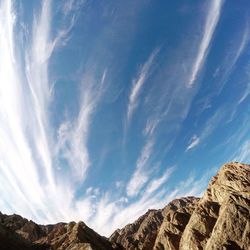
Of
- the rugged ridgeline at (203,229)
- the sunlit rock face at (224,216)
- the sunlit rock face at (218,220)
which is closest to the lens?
the sunlit rock face at (224,216)

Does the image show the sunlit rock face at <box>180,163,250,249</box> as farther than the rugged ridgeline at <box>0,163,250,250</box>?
No

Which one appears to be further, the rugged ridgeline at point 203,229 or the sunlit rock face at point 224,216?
the rugged ridgeline at point 203,229

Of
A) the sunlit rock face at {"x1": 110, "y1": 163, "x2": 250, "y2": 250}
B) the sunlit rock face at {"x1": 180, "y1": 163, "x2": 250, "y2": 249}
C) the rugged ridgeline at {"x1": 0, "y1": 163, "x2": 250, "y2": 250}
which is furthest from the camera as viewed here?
the sunlit rock face at {"x1": 110, "y1": 163, "x2": 250, "y2": 250}

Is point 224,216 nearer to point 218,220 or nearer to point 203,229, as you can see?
point 218,220

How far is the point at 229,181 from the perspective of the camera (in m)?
86.9

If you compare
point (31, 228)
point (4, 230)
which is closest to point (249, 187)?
point (4, 230)

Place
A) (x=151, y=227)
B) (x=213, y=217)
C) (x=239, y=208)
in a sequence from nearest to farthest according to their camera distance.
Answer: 1. (x=239, y=208)
2. (x=213, y=217)
3. (x=151, y=227)

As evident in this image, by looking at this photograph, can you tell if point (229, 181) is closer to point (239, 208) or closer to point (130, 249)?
point (239, 208)

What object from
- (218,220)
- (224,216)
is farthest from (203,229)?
(224,216)

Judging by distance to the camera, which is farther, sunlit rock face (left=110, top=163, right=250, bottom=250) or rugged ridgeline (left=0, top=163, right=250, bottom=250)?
sunlit rock face (left=110, top=163, right=250, bottom=250)

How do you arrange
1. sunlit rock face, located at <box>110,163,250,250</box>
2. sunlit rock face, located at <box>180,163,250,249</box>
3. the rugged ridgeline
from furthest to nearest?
1. sunlit rock face, located at <box>110,163,250,250</box>
2. the rugged ridgeline
3. sunlit rock face, located at <box>180,163,250,249</box>

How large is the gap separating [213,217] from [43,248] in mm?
50392

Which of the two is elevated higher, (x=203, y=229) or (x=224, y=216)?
(x=203, y=229)

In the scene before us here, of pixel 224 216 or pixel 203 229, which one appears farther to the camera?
pixel 203 229
